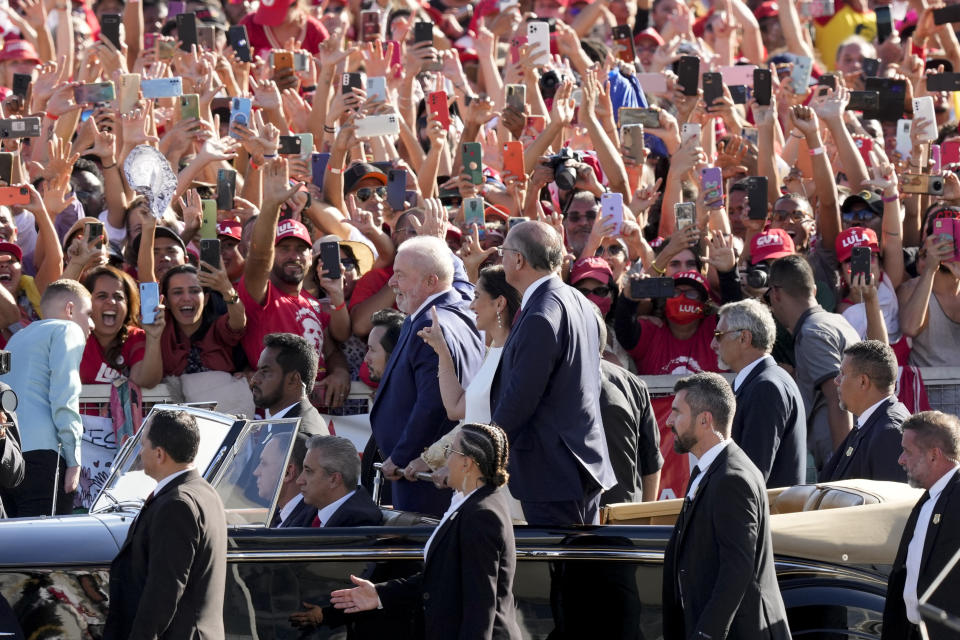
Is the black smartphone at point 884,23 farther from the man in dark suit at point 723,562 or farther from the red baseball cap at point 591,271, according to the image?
the man in dark suit at point 723,562

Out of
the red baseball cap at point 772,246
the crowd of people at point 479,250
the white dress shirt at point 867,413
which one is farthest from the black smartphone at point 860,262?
the white dress shirt at point 867,413

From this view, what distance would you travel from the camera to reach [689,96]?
11344mm

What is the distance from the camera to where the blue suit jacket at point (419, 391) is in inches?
282

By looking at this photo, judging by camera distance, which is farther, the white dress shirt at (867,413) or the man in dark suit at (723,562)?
the white dress shirt at (867,413)

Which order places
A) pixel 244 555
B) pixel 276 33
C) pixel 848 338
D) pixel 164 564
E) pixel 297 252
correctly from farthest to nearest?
pixel 276 33, pixel 297 252, pixel 848 338, pixel 244 555, pixel 164 564

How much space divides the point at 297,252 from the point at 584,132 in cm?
342

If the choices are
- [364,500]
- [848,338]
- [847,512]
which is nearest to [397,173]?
[848,338]

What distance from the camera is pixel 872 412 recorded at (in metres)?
7.21

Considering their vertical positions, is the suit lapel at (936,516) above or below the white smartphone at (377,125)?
below

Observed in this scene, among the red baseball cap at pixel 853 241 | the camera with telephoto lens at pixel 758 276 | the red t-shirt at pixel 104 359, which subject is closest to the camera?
the red t-shirt at pixel 104 359

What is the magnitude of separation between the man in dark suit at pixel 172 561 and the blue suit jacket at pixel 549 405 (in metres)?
1.45

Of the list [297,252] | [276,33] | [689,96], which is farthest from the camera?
[276,33]

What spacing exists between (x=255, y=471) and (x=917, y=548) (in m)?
2.53

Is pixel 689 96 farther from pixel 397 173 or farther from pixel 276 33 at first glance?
pixel 276 33
